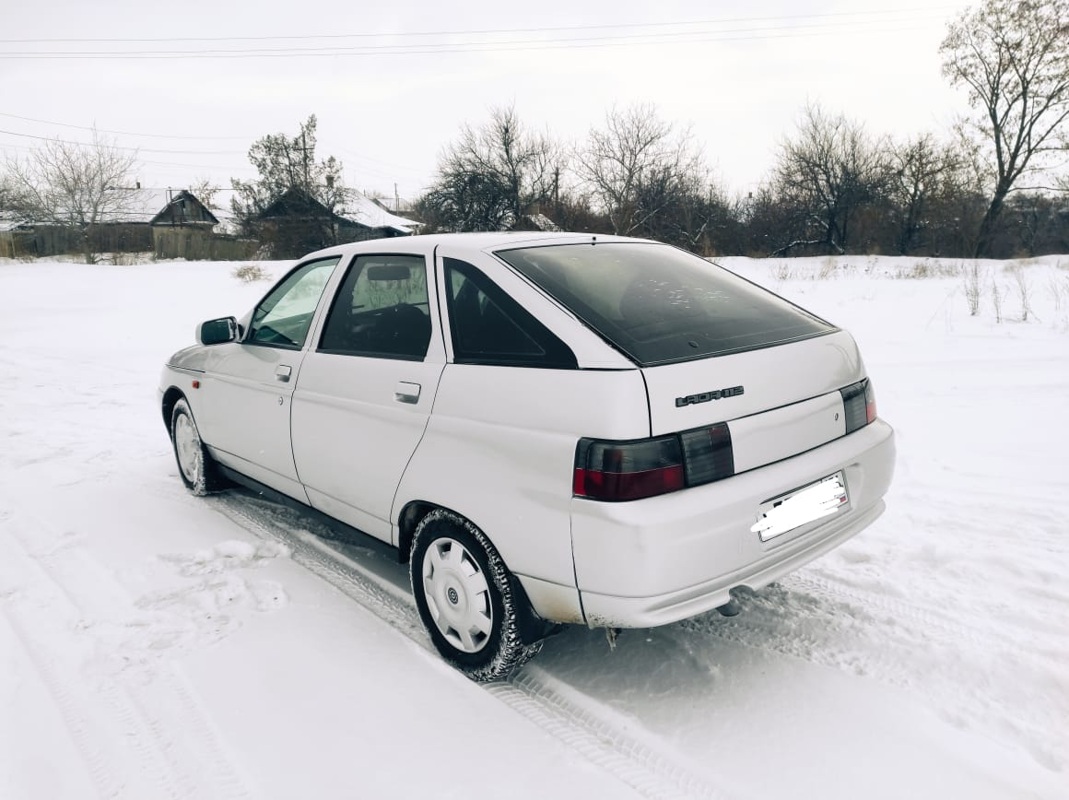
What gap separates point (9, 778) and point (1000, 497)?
485 cm

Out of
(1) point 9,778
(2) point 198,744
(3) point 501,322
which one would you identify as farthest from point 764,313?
(1) point 9,778

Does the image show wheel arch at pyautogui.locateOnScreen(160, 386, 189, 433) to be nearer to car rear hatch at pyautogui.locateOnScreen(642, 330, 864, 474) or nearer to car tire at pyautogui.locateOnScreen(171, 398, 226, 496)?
car tire at pyautogui.locateOnScreen(171, 398, 226, 496)

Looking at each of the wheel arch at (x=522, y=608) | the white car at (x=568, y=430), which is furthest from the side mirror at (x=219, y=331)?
the wheel arch at (x=522, y=608)

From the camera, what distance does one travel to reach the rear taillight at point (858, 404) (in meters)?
2.86

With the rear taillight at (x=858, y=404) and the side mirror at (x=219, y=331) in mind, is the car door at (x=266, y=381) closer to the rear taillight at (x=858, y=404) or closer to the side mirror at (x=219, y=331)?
the side mirror at (x=219, y=331)

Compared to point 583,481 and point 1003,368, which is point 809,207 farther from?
point 583,481

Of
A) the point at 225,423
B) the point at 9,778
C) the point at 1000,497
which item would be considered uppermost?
the point at 225,423

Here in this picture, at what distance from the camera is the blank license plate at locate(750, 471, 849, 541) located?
7.99ft

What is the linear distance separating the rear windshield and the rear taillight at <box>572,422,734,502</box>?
28 centimetres

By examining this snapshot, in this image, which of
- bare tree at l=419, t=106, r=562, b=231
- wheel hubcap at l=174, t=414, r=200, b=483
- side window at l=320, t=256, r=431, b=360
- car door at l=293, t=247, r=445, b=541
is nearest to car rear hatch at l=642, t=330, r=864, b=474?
car door at l=293, t=247, r=445, b=541

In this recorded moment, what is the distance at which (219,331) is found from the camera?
167 inches

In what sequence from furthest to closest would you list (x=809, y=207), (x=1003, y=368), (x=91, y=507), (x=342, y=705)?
(x=809, y=207) < (x=1003, y=368) < (x=91, y=507) < (x=342, y=705)

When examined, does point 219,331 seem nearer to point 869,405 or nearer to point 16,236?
point 869,405

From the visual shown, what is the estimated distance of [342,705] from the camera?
8.79 ft
